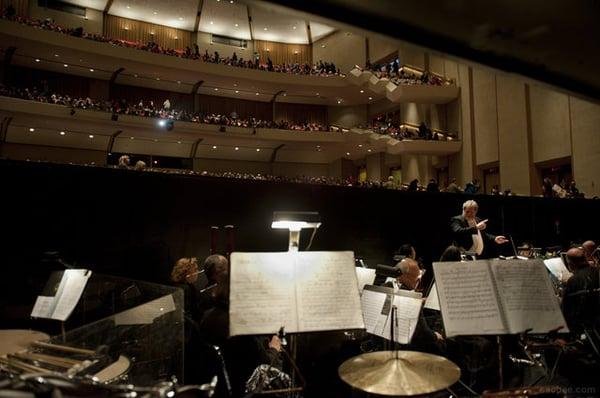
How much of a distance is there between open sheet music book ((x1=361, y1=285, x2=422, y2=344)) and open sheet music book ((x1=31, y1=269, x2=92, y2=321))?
200 cm

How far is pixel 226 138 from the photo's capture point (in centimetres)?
1942

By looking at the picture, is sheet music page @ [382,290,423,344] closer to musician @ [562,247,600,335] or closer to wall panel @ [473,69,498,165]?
musician @ [562,247,600,335]

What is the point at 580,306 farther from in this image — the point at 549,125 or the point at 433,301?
the point at 549,125

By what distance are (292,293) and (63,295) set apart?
5.99ft

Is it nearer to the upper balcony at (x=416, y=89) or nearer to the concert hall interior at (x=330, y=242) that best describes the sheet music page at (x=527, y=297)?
the concert hall interior at (x=330, y=242)

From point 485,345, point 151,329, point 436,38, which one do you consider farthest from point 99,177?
point 436,38

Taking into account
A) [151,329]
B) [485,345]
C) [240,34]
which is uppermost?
[240,34]

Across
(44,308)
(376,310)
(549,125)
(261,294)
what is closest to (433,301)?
(376,310)

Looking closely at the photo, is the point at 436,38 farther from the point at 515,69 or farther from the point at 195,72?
the point at 195,72

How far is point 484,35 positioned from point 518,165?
49.1 ft

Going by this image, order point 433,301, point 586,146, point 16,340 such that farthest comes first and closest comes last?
point 586,146 < point 433,301 < point 16,340

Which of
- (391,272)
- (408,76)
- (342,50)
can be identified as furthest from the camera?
(342,50)

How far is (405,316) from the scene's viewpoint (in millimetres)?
2809

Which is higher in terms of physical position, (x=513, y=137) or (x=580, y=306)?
(x=513, y=137)
